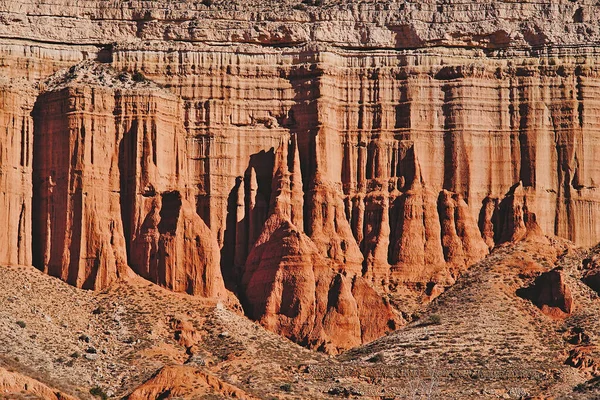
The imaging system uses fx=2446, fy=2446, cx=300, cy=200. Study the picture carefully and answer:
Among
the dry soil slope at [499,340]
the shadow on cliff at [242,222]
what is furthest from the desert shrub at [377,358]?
the shadow on cliff at [242,222]

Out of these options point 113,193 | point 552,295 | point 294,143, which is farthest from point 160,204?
point 552,295

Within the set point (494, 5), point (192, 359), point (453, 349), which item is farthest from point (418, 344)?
point (494, 5)

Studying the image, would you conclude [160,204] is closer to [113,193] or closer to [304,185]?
[113,193]

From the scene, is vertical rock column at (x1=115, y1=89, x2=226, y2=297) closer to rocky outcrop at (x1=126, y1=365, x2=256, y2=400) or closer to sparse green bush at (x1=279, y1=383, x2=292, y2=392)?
sparse green bush at (x1=279, y1=383, x2=292, y2=392)

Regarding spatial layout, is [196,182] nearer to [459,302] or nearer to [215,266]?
[215,266]

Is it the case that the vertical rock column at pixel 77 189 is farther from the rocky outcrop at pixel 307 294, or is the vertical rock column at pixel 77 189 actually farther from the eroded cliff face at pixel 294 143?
the rocky outcrop at pixel 307 294

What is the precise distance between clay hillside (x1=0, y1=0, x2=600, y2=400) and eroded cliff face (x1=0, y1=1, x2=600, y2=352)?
11 centimetres

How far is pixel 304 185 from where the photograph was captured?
114 metres

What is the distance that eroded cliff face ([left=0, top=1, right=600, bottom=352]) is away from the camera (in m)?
110

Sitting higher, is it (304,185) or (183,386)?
(304,185)

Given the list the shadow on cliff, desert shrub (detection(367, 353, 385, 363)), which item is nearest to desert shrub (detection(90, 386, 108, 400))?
desert shrub (detection(367, 353, 385, 363))

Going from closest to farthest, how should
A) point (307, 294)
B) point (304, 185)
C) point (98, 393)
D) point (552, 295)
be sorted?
1. point (98, 393)
2. point (552, 295)
3. point (307, 294)
4. point (304, 185)

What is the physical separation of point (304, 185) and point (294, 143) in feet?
6.78

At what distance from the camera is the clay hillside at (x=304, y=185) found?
343 feet
